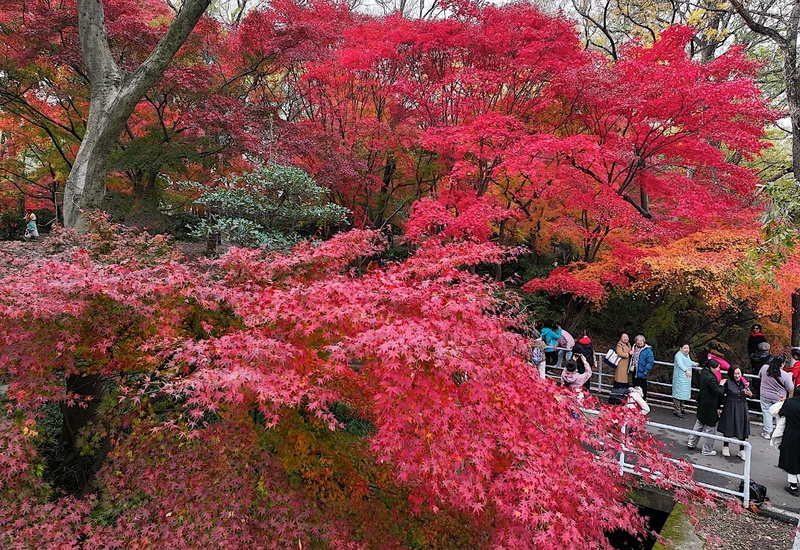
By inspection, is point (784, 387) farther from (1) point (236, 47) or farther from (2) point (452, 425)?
(1) point (236, 47)

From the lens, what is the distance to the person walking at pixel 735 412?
5.95 metres

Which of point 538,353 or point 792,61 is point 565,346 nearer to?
point 538,353

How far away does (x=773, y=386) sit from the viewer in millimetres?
6695

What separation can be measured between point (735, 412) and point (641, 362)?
60.5 inches

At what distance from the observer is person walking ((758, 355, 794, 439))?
6.65 m

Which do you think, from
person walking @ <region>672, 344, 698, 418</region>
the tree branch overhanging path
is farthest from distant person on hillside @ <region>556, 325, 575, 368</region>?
the tree branch overhanging path

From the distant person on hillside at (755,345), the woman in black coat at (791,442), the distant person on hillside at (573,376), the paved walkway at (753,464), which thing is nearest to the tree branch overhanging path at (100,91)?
the distant person on hillside at (573,376)

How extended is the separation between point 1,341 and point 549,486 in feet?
15.0

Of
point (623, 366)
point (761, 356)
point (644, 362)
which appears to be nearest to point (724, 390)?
point (644, 362)

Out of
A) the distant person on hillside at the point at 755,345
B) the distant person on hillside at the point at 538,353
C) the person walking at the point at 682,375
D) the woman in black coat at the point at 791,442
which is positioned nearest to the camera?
the woman in black coat at the point at 791,442

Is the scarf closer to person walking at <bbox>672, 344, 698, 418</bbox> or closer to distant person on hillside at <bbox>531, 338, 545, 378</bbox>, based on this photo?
person walking at <bbox>672, 344, 698, 418</bbox>

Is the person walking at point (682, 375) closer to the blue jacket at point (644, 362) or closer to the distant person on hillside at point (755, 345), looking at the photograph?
the blue jacket at point (644, 362)

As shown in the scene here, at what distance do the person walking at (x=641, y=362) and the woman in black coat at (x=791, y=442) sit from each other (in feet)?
7.16

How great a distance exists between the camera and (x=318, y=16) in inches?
448
